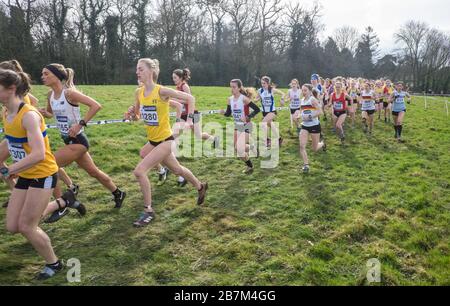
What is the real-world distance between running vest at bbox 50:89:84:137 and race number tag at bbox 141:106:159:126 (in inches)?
37.8

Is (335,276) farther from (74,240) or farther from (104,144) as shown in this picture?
(104,144)

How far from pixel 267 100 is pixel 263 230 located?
229 inches

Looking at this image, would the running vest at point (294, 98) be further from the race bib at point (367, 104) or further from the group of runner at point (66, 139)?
the group of runner at point (66, 139)

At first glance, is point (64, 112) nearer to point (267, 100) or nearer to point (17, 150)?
point (17, 150)

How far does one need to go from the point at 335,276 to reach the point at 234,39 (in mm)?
45260

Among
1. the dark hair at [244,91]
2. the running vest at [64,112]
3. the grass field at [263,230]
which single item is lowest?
the grass field at [263,230]

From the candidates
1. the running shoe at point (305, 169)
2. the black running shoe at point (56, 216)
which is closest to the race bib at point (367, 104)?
the running shoe at point (305, 169)

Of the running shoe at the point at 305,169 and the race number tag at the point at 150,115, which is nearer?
the race number tag at the point at 150,115

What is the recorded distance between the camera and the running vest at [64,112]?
17.2ft

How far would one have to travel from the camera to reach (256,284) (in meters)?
3.89

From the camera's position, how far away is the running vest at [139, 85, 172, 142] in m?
5.27

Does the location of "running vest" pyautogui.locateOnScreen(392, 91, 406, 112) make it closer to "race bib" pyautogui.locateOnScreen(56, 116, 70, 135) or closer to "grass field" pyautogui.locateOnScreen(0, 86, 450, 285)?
"grass field" pyautogui.locateOnScreen(0, 86, 450, 285)

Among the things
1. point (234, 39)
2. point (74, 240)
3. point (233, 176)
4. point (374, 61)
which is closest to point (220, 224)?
point (74, 240)

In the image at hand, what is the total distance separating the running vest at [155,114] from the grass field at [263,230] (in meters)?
1.31
